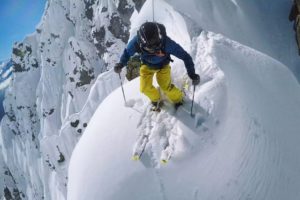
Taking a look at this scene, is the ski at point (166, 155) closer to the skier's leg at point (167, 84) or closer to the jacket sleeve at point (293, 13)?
the skier's leg at point (167, 84)

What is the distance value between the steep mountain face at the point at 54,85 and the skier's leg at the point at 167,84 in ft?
109

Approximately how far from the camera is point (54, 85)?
75.6 metres

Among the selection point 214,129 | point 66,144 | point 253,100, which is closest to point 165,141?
point 214,129

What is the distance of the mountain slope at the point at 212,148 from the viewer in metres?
5.54

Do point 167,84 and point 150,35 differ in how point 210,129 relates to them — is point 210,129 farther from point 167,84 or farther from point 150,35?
point 150,35

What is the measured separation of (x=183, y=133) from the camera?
5.95 metres

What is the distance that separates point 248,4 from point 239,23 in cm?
172

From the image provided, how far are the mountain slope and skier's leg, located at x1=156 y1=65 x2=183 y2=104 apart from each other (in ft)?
1.25

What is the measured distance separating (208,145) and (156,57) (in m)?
1.77

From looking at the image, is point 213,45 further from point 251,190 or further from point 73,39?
point 73,39

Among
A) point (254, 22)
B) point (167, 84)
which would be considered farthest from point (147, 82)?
point (254, 22)

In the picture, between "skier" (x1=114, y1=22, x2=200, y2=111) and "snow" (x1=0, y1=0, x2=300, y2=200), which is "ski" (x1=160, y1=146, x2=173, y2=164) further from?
"skier" (x1=114, y1=22, x2=200, y2=111)

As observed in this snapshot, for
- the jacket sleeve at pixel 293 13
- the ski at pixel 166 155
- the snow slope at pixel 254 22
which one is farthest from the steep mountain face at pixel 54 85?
the ski at pixel 166 155

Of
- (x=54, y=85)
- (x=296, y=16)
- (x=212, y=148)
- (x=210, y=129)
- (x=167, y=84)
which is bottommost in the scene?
(x=54, y=85)
